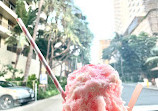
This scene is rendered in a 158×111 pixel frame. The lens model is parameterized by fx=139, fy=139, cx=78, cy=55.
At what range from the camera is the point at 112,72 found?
0.34m

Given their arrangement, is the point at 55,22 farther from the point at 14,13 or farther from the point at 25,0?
the point at 14,13

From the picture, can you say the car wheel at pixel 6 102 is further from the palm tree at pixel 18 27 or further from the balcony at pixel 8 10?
the balcony at pixel 8 10

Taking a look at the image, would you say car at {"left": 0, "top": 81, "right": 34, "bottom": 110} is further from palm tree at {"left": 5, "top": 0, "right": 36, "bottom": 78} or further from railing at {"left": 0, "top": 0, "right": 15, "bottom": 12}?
railing at {"left": 0, "top": 0, "right": 15, "bottom": 12}

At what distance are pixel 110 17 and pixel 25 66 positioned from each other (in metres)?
1.35

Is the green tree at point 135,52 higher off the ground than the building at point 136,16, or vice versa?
the building at point 136,16

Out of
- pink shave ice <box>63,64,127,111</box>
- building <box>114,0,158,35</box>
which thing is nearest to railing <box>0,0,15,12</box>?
building <box>114,0,158,35</box>

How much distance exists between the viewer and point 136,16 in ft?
6.57

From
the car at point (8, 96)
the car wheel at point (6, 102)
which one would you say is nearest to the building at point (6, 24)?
the car at point (8, 96)

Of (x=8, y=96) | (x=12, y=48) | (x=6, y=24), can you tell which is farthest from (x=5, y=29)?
(x=8, y=96)

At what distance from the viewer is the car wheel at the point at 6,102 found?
133 cm

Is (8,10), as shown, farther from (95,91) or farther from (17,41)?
(95,91)

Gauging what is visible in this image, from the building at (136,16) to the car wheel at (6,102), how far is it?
1489mm

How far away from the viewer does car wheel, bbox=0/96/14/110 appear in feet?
4.37

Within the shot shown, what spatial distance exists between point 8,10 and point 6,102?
109 cm
